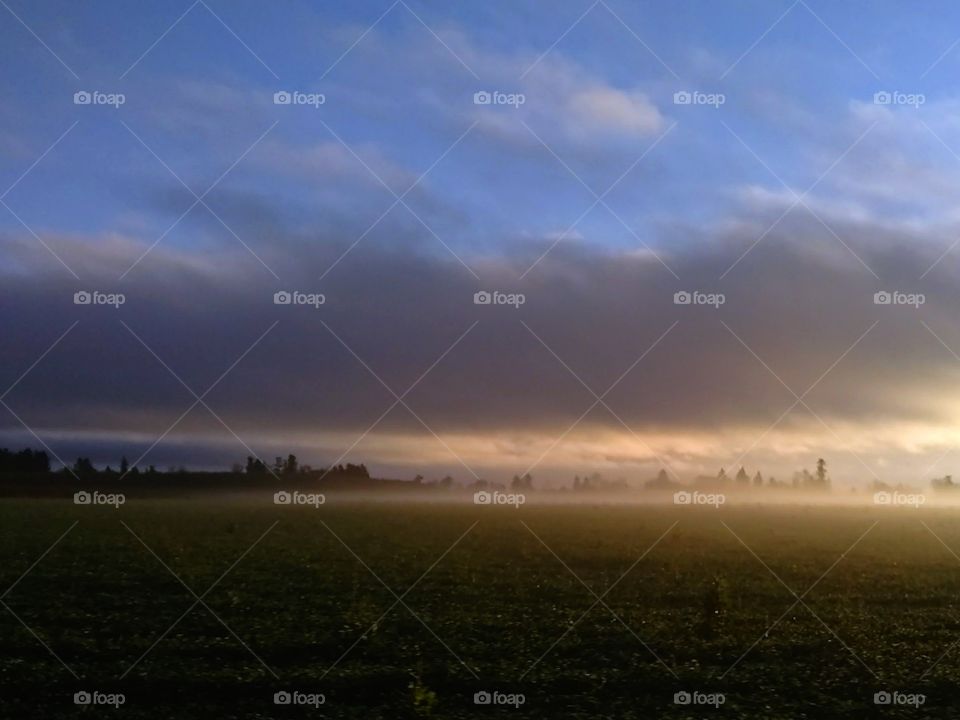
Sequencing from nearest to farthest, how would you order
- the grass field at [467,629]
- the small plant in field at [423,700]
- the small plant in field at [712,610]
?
the small plant in field at [423,700] < the grass field at [467,629] < the small plant in field at [712,610]

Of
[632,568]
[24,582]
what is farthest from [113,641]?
[632,568]

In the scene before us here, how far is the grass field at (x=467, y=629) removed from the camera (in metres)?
14.9

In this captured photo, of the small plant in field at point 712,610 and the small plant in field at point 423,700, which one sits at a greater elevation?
the small plant in field at point 712,610

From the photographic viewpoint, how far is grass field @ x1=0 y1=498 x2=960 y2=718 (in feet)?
49.0

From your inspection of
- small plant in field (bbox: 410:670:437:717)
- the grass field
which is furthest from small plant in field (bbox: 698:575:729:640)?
small plant in field (bbox: 410:670:437:717)

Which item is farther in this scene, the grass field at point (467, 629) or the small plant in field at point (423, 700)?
the grass field at point (467, 629)

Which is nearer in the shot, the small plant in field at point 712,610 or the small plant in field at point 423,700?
the small plant in field at point 423,700

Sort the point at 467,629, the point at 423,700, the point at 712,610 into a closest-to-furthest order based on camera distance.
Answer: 1. the point at 423,700
2. the point at 467,629
3. the point at 712,610

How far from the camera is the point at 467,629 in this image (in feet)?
61.8

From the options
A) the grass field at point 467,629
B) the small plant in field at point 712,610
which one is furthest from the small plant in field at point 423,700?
the small plant in field at point 712,610

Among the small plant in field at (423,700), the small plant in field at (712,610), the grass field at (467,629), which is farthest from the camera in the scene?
the small plant in field at (712,610)

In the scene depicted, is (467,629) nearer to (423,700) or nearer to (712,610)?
(423,700)

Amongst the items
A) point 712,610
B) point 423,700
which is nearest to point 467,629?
point 423,700

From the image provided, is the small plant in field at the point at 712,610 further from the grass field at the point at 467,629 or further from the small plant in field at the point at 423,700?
the small plant in field at the point at 423,700
